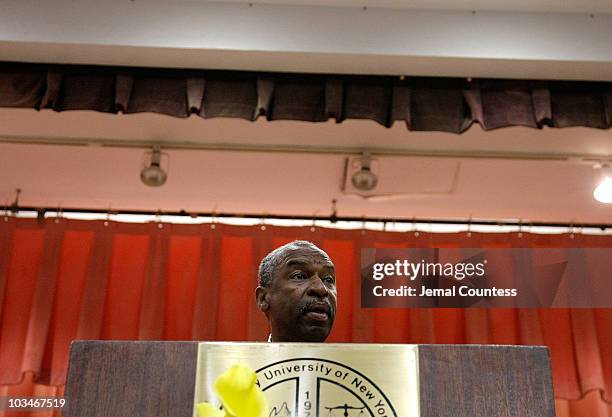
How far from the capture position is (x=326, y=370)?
929 millimetres

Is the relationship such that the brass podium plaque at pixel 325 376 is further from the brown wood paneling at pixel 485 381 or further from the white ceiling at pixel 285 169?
the white ceiling at pixel 285 169

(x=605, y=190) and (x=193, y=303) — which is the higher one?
(x=605, y=190)

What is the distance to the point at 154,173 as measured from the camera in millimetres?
2859

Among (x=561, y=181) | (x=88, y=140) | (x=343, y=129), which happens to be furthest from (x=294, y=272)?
(x=561, y=181)

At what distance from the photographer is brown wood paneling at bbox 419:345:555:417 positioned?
90 centimetres

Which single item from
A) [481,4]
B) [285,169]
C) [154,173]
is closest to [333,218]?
[285,169]

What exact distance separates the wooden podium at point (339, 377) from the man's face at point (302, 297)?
490 millimetres

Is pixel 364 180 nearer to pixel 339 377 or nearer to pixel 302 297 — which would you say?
pixel 302 297

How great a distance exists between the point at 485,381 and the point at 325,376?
20cm

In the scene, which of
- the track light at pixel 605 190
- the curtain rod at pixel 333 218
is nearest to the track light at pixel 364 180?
the curtain rod at pixel 333 218

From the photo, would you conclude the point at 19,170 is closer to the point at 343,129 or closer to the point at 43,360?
the point at 43,360

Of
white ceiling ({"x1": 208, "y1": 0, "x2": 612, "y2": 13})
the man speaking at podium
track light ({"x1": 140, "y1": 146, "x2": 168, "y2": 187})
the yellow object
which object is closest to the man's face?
the man speaking at podium

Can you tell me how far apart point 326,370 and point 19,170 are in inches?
107

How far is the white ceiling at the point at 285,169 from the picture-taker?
2.84m
